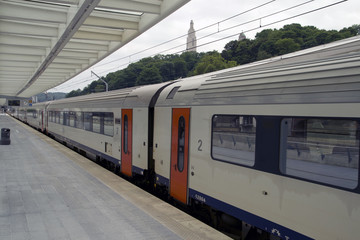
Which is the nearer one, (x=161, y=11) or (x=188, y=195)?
(x=188, y=195)

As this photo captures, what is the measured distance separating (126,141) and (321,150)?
722cm

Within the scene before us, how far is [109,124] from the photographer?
1198 centimetres

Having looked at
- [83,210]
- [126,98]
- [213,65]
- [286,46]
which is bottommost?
[83,210]

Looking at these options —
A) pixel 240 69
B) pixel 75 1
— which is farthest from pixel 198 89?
pixel 75 1

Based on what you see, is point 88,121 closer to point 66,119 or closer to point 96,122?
point 96,122

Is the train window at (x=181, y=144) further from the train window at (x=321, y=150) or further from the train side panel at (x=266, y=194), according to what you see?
the train window at (x=321, y=150)

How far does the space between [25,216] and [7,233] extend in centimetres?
90

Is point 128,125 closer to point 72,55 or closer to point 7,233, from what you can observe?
point 7,233

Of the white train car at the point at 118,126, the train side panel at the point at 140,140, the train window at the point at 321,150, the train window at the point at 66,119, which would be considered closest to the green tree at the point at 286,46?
the train window at the point at 66,119

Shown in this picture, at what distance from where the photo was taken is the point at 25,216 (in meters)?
6.28

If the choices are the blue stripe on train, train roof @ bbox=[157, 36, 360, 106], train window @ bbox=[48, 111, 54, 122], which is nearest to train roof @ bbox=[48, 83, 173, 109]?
train roof @ bbox=[157, 36, 360, 106]

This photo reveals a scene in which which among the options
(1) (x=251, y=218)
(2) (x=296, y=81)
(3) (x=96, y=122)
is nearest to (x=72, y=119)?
(3) (x=96, y=122)

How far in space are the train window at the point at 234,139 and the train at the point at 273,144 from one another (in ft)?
0.06

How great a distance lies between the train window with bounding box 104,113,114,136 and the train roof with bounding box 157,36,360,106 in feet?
18.2
